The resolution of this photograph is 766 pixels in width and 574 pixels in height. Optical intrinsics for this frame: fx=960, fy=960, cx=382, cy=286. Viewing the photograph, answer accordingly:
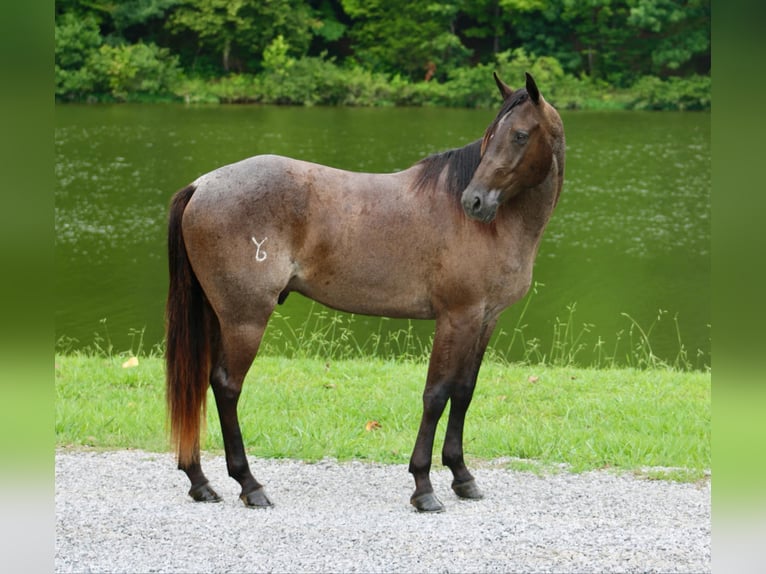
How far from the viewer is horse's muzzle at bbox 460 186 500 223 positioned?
4.18 m

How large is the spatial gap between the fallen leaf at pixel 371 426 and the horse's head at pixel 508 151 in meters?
1.94

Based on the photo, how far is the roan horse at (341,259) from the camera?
14.2 ft

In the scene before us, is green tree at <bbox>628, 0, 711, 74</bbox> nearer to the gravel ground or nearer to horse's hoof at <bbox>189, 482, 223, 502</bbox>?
the gravel ground

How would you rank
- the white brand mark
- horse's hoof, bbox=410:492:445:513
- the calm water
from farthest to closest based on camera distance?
1. the calm water
2. horse's hoof, bbox=410:492:445:513
3. the white brand mark

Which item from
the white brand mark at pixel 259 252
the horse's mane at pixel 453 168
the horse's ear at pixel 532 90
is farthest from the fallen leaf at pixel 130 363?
the horse's ear at pixel 532 90

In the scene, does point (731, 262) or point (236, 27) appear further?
point (236, 27)

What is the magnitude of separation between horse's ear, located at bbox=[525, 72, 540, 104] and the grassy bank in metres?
1.98

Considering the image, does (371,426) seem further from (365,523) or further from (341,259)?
(341,259)

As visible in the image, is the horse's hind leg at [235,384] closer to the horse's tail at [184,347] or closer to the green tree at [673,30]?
the horse's tail at [184,347]

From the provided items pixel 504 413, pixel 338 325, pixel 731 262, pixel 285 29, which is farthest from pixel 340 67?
pixel 731 262

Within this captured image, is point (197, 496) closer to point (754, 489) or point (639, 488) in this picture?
point (639, 488)

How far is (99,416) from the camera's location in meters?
5.84

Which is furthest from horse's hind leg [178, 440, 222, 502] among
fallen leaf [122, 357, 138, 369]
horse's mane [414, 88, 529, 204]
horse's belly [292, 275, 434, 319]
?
fallen leaf [122, 357, 138, 369]

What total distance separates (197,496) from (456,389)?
1339 millimetres
